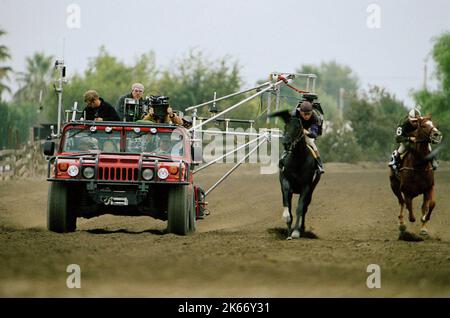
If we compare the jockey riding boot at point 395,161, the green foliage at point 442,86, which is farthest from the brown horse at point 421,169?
the green foliage at point 442,86

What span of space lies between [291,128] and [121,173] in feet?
9.02

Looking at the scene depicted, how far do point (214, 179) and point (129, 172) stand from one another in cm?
2077

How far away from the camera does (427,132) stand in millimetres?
19203

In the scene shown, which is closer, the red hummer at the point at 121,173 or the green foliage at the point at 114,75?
the red hummer at the point at 121,173

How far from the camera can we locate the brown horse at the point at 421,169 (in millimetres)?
19234

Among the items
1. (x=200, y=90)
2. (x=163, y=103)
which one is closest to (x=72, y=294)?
(x=163, y=103)

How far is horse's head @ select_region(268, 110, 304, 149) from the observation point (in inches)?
694

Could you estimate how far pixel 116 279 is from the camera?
39.2 ft

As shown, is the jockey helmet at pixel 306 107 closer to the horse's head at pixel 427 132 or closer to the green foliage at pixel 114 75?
the horse's head at pixel 427 132

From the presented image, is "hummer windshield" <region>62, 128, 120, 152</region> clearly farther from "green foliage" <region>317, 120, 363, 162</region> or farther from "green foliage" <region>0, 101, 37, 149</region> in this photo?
"green foliage" <region>317, 120, 363, 162</region>

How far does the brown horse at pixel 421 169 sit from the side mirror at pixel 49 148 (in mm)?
6169

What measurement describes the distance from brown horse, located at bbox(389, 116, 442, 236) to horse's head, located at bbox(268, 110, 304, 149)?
2.63 m
